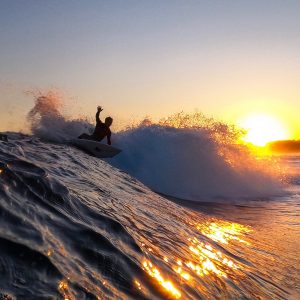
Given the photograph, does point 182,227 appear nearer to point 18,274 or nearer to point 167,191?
point 18,274

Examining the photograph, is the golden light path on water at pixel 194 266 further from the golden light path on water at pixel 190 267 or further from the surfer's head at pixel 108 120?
the surfer's head at pixel 108 120

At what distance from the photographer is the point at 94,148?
1392 centimetres

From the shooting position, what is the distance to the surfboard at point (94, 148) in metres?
13.5

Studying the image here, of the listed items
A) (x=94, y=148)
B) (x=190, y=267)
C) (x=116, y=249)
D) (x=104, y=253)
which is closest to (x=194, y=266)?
(x=190, y=267)

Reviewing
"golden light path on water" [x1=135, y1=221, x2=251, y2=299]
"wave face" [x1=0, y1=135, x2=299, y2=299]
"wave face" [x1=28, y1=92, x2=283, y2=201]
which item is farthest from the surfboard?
"golden light path on water" [x1=135, y1=221, x2=251, y2=299]

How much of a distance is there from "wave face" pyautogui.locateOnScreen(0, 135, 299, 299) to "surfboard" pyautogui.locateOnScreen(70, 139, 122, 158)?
27.0ft

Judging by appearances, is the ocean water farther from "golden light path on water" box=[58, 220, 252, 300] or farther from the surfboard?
the surfboard

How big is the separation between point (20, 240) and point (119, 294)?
801 millimetres

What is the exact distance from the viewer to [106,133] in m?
Answer: 15.4

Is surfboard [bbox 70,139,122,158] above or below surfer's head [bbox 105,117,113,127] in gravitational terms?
below

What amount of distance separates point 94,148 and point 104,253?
36.4 ft

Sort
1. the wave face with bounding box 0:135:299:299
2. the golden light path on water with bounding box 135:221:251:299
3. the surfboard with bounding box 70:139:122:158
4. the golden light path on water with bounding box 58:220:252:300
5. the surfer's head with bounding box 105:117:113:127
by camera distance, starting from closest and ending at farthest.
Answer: the wave face with bounding box 0:135:299:299, the golden light path on water with bounding box 58:220:252:300, the golden light path on water with bounding box 135:221:251:299, the surfboard with bounding box 70:139:122:158, the surfer's head with bounding box 105:117:113:127

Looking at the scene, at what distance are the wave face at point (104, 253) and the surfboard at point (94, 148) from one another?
8219 millimetres

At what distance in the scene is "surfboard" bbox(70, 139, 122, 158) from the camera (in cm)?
1351
